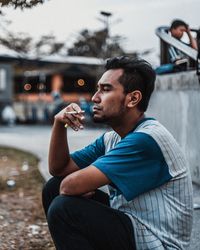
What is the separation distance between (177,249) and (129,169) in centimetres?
52

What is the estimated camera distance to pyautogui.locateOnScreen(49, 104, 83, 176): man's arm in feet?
9.11

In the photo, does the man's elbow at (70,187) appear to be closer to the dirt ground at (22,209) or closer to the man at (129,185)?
the man at (129,185)

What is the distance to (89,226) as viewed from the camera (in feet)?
8.13

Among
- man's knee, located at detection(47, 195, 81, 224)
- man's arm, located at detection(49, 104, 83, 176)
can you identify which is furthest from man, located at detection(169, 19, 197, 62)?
man's knee, located at detection(47, 195, 81, 224)

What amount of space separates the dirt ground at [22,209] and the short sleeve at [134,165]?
2129 millimetres

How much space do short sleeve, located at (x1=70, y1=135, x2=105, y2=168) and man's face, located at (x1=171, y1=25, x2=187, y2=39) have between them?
4156mm

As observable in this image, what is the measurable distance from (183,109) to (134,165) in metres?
4.34

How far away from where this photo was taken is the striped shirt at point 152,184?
238cm

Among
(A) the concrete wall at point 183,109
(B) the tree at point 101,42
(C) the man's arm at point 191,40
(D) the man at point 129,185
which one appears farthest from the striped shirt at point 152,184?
(B) the tree at point 101,42

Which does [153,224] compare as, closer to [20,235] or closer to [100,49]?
[20,235]

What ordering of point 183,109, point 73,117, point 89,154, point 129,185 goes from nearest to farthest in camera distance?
point 129,185
point 73,117
point 89,154
point 183,109

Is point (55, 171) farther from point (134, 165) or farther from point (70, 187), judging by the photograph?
point (134, 165)

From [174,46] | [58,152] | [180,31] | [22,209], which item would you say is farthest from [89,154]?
[180,31]

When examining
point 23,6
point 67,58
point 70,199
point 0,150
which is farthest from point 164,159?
point 67,58
